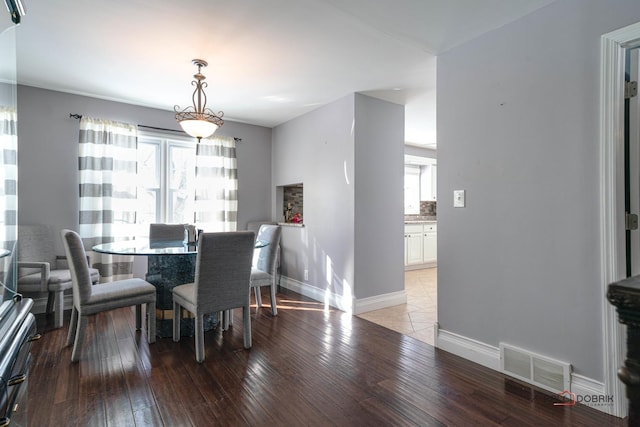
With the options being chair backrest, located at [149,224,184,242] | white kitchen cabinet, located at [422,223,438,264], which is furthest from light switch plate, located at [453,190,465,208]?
white kitchen cabinet, located at [422,223,438,264]

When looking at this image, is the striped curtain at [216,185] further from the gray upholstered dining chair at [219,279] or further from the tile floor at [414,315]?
the tile floor at [414,315]

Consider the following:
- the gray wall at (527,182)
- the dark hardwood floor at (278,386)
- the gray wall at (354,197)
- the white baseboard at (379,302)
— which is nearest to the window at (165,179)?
the gray wall at (354,197)

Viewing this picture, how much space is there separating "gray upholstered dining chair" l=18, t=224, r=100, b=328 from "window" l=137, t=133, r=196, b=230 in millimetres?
929

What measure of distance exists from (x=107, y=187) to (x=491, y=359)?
425cm

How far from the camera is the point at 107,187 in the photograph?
3768mm

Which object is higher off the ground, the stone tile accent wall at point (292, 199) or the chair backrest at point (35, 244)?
the stone tile accent wall at point (292, 199)

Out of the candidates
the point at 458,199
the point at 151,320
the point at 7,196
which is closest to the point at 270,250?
the point at 151,320

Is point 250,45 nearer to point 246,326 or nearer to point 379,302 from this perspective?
point 246,326

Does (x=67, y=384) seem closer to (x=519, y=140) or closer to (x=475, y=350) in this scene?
(x=475, y=350)

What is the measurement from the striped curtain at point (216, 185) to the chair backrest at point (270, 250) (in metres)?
1.24

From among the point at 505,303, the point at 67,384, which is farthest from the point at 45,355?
the point at 505,303

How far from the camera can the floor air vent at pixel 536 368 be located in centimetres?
194
